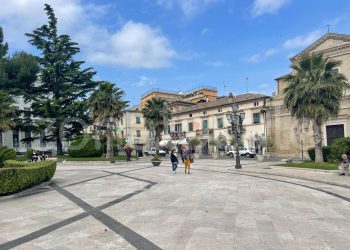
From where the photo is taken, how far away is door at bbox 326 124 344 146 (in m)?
40.5

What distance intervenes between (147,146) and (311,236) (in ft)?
229

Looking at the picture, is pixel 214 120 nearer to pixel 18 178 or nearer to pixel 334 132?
pixel 334 132

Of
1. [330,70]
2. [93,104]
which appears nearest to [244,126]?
[93,104]

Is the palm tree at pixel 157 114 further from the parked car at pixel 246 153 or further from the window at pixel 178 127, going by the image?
the window at pixel 178 127

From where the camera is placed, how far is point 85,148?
37.3 m

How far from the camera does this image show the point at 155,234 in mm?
6840

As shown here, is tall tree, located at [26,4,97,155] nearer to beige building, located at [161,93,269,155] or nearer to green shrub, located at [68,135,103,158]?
green shrub, located at [68,135,103,158]

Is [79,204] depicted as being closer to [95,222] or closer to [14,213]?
[14,213]

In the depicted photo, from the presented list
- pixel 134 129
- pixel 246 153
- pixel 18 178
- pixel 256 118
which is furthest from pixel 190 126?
pixel 18 178

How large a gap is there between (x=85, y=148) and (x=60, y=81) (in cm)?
1172

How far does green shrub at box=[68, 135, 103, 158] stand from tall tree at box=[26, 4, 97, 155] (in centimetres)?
542

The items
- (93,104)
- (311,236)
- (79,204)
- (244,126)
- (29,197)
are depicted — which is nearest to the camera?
(311,236)

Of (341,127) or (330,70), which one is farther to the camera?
(341,127)

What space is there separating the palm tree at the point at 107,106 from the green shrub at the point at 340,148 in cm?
2099
